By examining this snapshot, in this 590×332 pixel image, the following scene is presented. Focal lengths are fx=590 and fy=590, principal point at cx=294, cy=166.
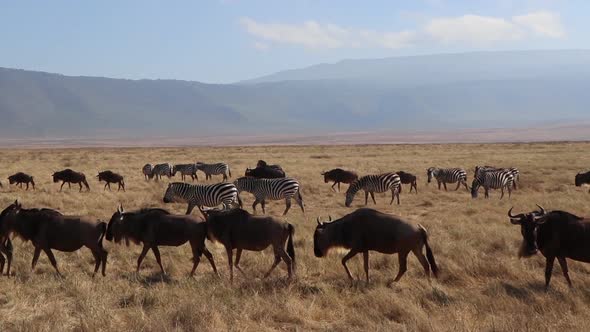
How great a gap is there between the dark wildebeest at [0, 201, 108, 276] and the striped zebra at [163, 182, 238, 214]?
7462 millimetres

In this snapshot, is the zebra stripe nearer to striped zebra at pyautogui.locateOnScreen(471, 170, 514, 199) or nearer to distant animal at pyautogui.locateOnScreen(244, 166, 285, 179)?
distant animal at pyautogui.locateOnScreen(244, 166, 285, 179)

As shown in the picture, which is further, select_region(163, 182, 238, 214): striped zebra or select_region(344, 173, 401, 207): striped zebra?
select_region(344, 173, 401, 207): striped zebra

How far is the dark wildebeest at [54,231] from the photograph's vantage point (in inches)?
416

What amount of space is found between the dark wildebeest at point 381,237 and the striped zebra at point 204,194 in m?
8.76

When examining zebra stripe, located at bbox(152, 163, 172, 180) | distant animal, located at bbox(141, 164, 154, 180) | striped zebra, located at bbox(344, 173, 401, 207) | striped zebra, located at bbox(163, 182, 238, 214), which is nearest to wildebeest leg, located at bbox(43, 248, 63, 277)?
striped zebra, located at bbox(163, 182, 238, 214)

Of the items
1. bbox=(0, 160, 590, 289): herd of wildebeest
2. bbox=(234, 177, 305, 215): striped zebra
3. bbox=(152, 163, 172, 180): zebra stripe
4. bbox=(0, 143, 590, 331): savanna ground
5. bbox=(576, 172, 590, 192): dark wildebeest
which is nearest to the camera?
bbox=(0, 143, 590, 331): savanna ground

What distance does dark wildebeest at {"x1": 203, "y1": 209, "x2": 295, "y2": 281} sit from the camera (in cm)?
1030

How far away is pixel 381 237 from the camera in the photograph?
9766mm

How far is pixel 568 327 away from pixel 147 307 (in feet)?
19.1

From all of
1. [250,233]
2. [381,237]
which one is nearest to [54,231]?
[250,233]

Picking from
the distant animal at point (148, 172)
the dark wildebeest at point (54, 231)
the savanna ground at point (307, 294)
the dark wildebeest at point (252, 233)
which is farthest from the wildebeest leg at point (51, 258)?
the distant animal at point (148, 172)

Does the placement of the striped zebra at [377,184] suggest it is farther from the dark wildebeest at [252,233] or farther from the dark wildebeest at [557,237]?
the dark wildebeest at [557,237]

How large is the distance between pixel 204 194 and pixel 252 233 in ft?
27.3

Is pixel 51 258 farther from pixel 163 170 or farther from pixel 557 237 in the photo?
pixel 163 170
